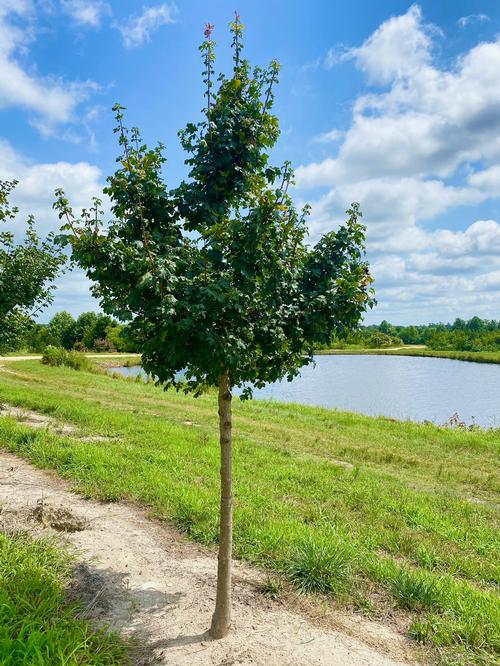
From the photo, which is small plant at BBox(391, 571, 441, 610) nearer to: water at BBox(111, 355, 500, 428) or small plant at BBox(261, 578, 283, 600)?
small plant at BBox(261, 578, 283, 600)

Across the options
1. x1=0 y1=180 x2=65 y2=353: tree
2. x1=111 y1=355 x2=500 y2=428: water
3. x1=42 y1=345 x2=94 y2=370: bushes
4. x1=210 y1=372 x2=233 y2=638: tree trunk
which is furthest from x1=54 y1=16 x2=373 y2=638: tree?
x1=42 y1=345 x2=94 y2=370: bushes

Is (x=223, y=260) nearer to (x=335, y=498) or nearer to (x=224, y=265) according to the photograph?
(x=224, y=265)

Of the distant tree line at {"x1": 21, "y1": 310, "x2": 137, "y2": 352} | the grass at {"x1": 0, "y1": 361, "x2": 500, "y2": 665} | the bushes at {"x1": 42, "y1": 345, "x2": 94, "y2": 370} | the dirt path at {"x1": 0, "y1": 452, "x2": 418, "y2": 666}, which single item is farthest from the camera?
the distant tree line at {"x1": 21, "y1": 310, "x2": 137, "y2": 352}

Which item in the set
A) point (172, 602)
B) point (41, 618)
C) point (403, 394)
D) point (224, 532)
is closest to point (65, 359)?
point (403, 394)

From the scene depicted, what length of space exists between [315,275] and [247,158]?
1090 millimetres

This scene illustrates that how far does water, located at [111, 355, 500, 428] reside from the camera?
23169 millimetres

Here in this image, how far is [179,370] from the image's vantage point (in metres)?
3.74

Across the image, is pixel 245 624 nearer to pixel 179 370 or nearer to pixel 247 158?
pixel 179 370

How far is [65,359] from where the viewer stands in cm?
3061

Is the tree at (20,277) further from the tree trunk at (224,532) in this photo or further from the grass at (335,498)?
the tree trunk at (224,532)

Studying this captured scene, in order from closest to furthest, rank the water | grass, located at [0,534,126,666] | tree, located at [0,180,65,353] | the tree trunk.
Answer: grass, located at [0,534,126,666] < the tree trunk < tree, located at [0,180,65,353] < the water

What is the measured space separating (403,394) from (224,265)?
27.8 metres

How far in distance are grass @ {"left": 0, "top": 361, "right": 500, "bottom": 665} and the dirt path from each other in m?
0.35

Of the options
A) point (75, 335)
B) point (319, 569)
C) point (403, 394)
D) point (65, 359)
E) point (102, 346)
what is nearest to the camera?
point (319, 569)
